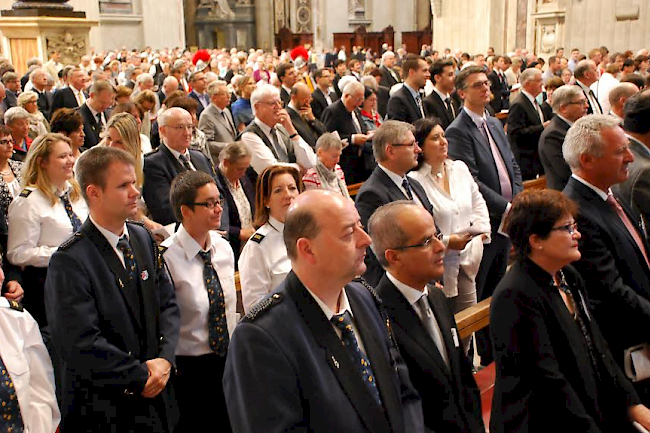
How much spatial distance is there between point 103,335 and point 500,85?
1072 centimetres

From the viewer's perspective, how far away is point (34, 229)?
3.96 meters

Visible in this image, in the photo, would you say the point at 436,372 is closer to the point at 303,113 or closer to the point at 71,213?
the point at 71,213

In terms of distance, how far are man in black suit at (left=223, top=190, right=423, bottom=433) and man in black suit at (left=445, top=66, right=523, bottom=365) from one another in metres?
2.75

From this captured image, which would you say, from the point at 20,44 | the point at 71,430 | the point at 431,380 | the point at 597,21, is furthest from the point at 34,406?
the point at 597,21

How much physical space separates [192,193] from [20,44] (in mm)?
11448

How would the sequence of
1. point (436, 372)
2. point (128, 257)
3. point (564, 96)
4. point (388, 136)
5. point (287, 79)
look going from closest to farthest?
point (436, 372) → point (128, 257) → point (388, 136) → point (564, 96) → point (287, 79)

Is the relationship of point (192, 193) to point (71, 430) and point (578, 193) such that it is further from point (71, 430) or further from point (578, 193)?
point (578, 193)

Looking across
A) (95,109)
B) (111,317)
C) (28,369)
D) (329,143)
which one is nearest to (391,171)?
(329,143)

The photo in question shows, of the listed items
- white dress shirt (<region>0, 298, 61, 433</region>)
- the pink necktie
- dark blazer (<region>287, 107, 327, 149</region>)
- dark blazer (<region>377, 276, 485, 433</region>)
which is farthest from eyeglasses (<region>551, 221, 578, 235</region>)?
dark blazer (<region>287, 107, 327, 149</region>)

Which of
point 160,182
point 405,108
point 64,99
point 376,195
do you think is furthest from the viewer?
point 64,99

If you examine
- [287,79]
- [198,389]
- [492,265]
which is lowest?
[198,389]

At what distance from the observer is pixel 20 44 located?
13289mm

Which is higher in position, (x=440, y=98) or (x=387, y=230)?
(x=440, y=98)

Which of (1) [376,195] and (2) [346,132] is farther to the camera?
(2) [346,132]
